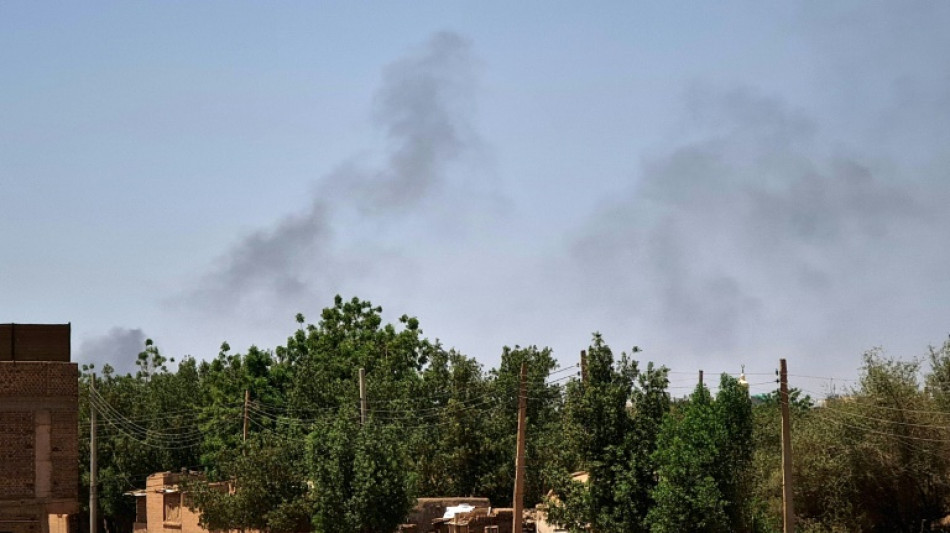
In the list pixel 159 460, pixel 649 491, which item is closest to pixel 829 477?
pixel 649 491

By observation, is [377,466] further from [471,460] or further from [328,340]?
[328,340]

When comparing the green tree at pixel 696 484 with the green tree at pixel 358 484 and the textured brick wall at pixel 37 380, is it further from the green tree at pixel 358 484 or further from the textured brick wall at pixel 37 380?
the textured brick wall at pixel 37 380

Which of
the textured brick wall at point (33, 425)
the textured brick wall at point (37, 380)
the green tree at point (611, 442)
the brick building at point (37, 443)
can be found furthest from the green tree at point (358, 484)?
the textured brick wall at point (37, 380)

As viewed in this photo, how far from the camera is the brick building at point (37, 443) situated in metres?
40.5

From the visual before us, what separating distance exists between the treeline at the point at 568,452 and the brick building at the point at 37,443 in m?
14.5

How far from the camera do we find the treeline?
1847 inches

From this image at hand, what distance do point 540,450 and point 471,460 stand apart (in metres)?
3.55

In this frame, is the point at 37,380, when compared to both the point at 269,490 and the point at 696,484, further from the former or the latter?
the point at 696,484

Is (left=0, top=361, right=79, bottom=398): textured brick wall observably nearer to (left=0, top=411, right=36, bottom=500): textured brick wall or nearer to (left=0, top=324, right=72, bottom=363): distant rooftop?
(left=0, top=411, right=36, bottom=500): textured brick wall

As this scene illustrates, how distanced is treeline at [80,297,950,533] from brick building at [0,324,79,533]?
14.5 meters

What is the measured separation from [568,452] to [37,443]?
18.3 metres

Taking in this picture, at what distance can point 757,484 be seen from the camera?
57000 millimetres

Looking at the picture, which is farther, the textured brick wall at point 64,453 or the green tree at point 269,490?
the green tree at point 269,490

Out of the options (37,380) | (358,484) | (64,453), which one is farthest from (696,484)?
(37,380)
